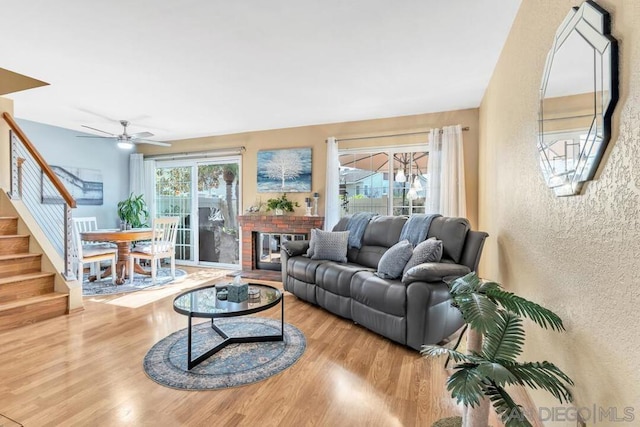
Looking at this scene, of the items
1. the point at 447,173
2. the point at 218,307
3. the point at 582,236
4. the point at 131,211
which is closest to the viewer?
the point at 582,236

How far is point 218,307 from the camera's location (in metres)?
2.28

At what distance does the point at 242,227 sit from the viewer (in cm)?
521

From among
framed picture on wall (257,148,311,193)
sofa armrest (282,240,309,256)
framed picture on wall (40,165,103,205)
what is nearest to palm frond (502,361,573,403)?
sofa armrest (282,240,309,256)

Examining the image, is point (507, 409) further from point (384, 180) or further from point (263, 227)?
point (263, 227)

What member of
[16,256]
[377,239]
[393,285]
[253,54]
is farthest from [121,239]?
[393,285]

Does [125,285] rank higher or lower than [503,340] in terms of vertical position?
lower

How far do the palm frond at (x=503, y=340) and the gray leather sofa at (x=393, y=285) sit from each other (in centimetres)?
113

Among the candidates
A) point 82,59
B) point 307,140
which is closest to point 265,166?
point 307,140

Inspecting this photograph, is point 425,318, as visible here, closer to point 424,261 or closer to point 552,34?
point 424,261

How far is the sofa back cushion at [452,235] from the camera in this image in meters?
2.76

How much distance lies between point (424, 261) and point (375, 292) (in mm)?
488

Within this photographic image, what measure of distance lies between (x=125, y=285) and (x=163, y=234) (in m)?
0.85

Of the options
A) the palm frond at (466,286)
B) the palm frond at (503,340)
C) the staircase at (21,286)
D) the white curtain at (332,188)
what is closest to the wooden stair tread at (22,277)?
the staircase at (21,286)

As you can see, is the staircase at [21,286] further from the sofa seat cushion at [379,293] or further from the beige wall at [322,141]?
the sofa seat cushion at [379,293]
